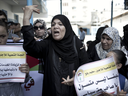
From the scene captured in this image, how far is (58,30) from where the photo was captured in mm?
1540

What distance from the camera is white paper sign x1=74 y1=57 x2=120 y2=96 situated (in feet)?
4.03

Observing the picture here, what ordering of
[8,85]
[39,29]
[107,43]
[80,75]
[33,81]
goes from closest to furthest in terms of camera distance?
[80,75]
[8,85]
[33,81]
[107,43]
[39,29]

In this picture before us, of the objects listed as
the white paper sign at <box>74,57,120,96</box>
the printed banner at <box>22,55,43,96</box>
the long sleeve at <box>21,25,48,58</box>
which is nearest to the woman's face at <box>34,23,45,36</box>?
the printed banner at <box>22,55,43,96</box>

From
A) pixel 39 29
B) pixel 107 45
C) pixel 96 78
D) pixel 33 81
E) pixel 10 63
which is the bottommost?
pixel 33 81

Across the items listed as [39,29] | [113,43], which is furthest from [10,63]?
[113,43]

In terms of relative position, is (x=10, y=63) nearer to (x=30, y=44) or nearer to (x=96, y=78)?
(x=30, y=44)

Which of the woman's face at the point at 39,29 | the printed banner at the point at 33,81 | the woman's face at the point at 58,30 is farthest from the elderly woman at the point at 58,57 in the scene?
the woman's face at the point at 39,29

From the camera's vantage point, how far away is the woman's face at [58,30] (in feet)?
5.04

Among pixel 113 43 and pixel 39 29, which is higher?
pixel 39 29

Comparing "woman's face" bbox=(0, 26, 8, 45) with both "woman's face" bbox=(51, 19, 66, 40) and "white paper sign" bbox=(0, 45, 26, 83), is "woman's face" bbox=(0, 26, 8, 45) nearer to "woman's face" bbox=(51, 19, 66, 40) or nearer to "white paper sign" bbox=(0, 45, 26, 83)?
"white paper sign" bbox=(0, 45, 26, 83)

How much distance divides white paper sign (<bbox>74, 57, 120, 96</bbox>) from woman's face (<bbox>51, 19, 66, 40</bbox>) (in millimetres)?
514

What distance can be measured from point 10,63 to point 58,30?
0.69 m

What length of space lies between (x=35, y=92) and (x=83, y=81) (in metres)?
0.86

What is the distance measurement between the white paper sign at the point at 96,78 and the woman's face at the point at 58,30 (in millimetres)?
514
